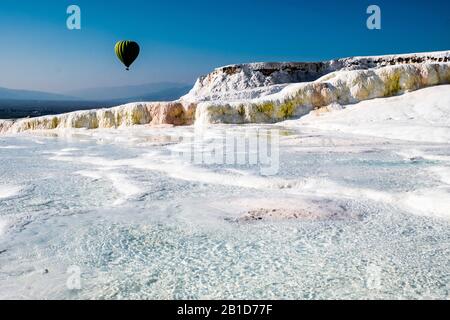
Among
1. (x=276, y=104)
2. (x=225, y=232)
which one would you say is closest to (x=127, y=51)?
(x=276, y=104)

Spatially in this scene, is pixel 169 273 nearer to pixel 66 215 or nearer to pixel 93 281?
pixel 93 281

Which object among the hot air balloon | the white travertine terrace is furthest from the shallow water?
the hot air balloon

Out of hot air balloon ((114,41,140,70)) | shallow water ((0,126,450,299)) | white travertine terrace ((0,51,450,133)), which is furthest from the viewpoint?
hot air balloon ((114,41,140,70))

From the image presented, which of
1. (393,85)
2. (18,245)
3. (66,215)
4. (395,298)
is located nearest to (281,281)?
(395,298)

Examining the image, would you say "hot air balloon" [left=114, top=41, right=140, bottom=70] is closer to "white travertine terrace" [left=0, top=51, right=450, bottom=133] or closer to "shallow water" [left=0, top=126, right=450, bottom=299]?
"white travertine terrace" [left=0, top=51, right=450, bottom=133]

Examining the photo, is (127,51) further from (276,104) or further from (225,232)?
(225,232)
